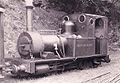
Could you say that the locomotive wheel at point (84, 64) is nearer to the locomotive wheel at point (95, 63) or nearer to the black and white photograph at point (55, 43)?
the black and white photograph at point (55, 43)

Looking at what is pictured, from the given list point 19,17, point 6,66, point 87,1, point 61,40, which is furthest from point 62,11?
point 6,66

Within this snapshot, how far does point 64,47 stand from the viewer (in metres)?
10.1

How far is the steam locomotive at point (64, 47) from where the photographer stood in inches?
329

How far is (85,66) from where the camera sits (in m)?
11.1

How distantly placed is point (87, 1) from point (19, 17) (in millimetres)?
5189

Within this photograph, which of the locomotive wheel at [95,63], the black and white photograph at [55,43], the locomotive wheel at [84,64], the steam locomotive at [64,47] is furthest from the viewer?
the locomotive wheel at [95,63]

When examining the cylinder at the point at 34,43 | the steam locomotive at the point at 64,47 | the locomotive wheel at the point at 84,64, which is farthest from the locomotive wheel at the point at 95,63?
the cylinder at the point at 34,43

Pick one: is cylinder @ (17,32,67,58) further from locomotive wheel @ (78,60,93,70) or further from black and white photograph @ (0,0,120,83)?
locomotive wheel @ (78,60,93,70)

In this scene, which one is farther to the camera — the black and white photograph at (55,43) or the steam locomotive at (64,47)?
the steam locomotive at (64,47)

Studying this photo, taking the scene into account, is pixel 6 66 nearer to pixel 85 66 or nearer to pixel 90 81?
pixel 90 81

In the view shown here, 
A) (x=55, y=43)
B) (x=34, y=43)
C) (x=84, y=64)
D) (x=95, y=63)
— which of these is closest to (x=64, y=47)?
(x=55, y=43)

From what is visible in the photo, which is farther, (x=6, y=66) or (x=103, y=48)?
(x=103, y=48)

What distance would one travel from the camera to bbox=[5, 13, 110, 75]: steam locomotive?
27.4 ft

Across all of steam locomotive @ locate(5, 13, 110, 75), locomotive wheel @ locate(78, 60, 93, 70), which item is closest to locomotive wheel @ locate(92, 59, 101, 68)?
steam locomotive @ locate(5, 13, 110, 75)
